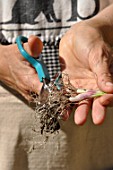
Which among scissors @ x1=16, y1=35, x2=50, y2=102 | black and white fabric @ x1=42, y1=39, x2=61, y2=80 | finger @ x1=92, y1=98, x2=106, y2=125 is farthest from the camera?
black and white fabric @ x1=42, y1=39, x2=61, y2=80

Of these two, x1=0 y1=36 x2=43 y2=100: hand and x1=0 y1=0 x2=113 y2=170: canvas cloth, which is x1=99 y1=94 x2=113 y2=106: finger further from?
x1=0 y1=0 x2=113 y2=170: canvas cloth

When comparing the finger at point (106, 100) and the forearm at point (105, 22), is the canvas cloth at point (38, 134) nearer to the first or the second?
the forearm at point (105, 22)

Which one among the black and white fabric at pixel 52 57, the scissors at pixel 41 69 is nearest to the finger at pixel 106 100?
the scissors at pixel 41 69

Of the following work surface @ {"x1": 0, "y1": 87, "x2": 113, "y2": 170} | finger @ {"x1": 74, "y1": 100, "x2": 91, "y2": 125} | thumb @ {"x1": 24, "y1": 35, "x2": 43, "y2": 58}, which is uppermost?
thumb @ {"x1": 24, "y1": 35, "x2": 43, "y2": 58}

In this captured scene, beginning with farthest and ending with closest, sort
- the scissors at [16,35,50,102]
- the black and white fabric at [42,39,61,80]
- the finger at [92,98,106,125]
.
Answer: the black and white fabric at [42,39,61,80] < the scissors at [16,35,50,102] < the finger at [92,98,106,125]

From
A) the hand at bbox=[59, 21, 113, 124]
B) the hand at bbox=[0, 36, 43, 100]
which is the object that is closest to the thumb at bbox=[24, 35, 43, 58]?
the hand at bbox=[0, 36, 43, 100]

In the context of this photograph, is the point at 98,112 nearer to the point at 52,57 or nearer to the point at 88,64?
the point at 88,64

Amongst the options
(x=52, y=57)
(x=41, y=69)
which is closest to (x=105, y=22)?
(x=52, y=57)

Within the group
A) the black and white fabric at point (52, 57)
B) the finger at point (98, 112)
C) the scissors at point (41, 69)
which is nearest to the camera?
the finger at point (98, 112)
